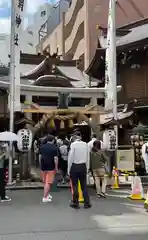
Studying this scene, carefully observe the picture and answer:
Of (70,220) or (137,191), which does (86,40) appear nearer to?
(137,191)

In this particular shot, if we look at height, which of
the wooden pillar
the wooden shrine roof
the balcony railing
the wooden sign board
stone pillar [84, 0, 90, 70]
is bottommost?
the wooden sign board

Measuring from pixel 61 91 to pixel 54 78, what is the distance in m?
1.62

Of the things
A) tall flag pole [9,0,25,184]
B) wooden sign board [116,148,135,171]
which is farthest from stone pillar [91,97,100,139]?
tall flag pole [9,0,25,184]

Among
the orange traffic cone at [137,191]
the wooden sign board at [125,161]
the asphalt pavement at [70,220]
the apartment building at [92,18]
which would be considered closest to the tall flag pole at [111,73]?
the wooden sign board at [125,161]

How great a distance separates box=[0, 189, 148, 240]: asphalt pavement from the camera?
6.21 meters

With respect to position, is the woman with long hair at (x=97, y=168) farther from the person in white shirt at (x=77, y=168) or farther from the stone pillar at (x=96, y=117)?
the stone pillar at (x=96, y=117)

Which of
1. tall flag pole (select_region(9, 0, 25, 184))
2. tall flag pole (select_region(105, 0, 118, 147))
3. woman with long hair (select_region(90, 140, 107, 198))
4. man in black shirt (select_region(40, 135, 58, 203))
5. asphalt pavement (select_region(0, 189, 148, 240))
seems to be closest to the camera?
asphalt pavement (select_region(0, 189, 148, 240))

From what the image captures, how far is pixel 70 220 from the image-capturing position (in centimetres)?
741

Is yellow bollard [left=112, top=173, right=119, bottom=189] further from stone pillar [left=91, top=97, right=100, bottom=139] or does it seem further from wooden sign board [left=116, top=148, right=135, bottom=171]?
stone pillar [left=91, top=97, right=100, bottom=139]

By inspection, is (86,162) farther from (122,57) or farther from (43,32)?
(43,32)

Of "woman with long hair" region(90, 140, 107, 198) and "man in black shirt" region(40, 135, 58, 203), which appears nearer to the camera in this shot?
"man in black shirt" region(40, 135, 58, 203)

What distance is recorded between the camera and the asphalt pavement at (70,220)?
621 centimetres

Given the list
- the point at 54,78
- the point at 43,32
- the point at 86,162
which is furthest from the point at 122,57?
the point at 43,32

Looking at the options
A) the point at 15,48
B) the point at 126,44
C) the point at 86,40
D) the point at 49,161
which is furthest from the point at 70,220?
the point at 86,40
